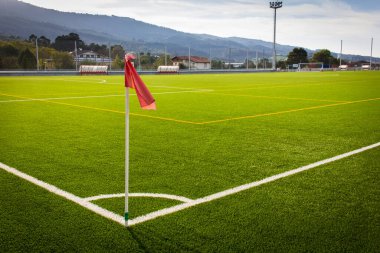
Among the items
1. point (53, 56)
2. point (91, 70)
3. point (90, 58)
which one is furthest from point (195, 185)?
point (90, 58)

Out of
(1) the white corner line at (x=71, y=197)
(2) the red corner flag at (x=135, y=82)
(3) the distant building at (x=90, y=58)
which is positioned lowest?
(1) the white corner line at (x=71, y=197)

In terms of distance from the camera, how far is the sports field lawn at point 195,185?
3.18m

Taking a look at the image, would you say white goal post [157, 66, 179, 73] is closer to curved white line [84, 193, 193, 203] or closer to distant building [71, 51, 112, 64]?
distant building [71, 51, 112, 64]

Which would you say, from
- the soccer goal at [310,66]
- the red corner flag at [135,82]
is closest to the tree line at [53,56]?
the soccer goal at [310,66]

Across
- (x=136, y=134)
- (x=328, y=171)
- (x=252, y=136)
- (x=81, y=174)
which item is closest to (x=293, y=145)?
(x=252, y=136)

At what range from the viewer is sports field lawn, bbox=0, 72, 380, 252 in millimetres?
3178

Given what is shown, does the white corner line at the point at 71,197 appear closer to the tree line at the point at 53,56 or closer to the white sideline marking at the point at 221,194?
the white sideline marking at the point at 221,194

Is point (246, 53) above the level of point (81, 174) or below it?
above

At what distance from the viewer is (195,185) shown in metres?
4.48

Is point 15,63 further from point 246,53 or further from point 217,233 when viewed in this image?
point 217,233

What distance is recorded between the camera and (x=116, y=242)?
3113mm

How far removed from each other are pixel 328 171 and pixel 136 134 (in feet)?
12.3

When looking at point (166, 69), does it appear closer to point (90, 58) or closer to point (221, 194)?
point (90, 58)

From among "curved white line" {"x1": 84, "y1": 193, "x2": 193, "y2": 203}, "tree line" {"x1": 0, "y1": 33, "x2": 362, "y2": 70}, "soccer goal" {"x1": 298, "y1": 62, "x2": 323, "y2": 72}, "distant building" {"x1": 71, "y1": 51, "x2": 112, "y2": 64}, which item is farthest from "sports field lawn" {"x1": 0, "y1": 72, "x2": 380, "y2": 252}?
"soccer goal" {"x1": 298, "y1": 62, "x2": 323, "y2": 72}
